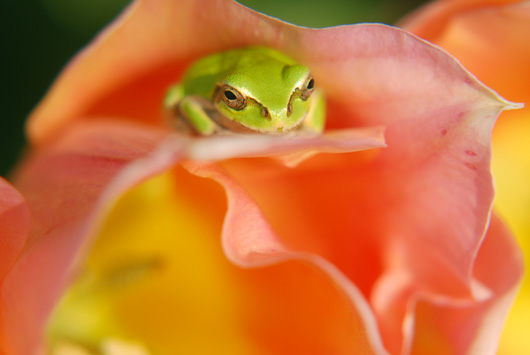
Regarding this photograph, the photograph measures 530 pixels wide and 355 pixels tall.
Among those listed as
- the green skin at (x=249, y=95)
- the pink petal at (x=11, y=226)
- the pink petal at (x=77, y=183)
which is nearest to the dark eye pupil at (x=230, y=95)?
the green skin at (x=249, y=95)

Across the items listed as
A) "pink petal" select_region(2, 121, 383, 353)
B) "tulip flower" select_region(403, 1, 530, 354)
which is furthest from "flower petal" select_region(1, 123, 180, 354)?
"tulip flower" select_region(403, 1, 530, 354)

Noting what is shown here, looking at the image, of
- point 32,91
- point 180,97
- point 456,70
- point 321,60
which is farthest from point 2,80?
point 456,70

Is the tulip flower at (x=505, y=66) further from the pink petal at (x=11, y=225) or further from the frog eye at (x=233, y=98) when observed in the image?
the pink petal at (x=11, y=225)

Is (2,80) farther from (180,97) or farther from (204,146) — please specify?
(204,146)

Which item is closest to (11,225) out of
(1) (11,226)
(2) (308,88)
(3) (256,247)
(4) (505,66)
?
(1) (11,226)

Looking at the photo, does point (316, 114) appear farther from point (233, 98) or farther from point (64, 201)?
point (64, 201)

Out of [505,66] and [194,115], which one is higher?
[505,66]
